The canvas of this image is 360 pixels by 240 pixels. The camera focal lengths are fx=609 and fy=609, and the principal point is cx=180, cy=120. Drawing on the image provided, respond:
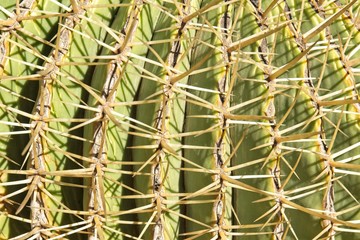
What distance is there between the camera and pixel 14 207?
1.45 m

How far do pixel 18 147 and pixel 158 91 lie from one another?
1.30 ft

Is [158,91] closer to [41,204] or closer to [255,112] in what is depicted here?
[255,112]

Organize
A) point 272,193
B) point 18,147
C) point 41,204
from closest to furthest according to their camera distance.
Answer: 1. point 272,193
2. point 41,204
3. point 18,147

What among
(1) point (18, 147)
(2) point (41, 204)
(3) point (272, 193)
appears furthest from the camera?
(1) point (18, 147)

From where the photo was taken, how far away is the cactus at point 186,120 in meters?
1.26

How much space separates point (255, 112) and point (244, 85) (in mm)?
70

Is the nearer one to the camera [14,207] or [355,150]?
[355,150]

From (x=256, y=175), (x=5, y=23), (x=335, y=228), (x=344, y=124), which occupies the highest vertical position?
(x=5, y=23)

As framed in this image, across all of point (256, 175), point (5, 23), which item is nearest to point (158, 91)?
point (256, 175)

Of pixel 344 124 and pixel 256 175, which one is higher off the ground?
pixel 344 124

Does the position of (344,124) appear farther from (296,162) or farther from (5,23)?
(5,23)

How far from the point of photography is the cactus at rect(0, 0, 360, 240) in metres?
1.26

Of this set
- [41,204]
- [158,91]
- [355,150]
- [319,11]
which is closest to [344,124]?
[355,150]

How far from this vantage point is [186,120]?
1352 millimetres
